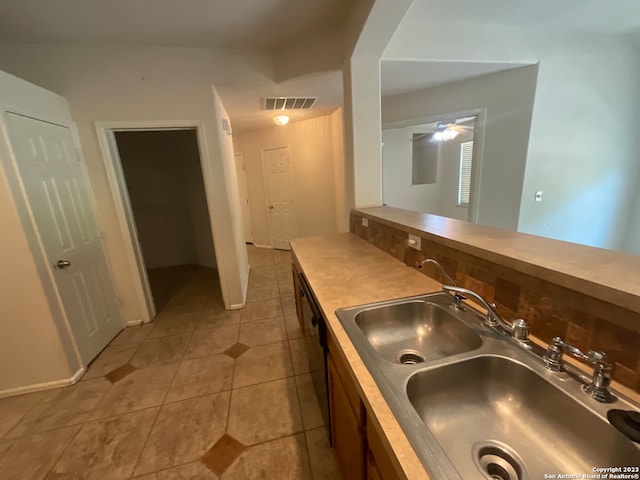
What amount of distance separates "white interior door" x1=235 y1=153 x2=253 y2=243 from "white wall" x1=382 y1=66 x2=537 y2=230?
11.5 feet

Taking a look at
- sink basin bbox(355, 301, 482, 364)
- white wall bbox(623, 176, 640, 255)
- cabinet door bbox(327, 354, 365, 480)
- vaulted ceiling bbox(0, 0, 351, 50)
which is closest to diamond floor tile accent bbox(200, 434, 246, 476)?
cabinet door bbox(327, 354, 365, 480)

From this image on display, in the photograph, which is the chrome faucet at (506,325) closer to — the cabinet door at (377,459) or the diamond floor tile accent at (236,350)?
the cabinet door at (377,459)

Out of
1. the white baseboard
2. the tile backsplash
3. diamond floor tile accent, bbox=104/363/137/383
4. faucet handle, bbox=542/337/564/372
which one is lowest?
diamond floor tile accent, bbox=104/363/137/383

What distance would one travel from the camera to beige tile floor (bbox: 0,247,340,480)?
1366 millimetres

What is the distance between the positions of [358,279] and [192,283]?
10.3 feet

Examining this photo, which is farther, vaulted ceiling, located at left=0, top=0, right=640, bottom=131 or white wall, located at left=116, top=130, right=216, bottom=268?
white wall, located at left=116, top=130, right=216, bottom=268

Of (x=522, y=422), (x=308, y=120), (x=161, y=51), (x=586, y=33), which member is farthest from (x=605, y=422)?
(x=308, y=120)

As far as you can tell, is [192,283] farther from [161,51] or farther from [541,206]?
[541,206]

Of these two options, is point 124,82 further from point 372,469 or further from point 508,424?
point 508,424

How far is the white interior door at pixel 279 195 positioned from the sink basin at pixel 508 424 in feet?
14.1

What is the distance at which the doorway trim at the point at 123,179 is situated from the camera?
2318 millimetres

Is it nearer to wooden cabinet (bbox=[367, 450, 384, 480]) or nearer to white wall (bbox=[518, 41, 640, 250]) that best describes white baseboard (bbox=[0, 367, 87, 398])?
wooden cabinet (bbox=[367, 450, 384, 480])

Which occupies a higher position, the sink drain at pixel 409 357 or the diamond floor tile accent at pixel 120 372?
the sink drain at pixel 409 357

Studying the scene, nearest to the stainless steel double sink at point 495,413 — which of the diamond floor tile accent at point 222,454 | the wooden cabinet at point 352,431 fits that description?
the wooden cabinet at point 352,431
